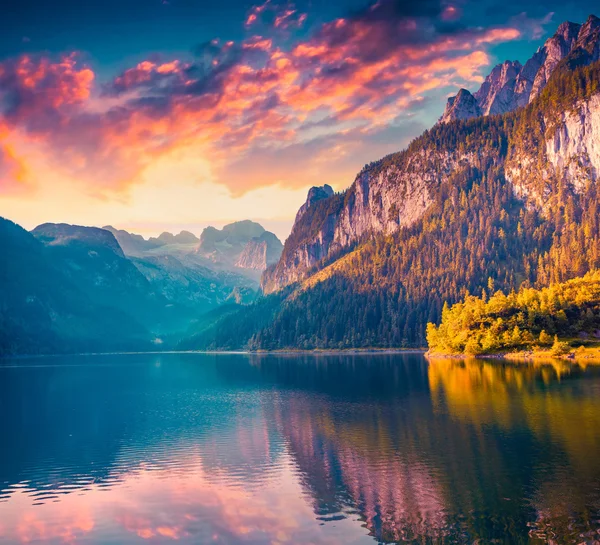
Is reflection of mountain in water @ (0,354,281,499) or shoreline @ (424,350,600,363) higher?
reflection of mountain in water @ (0,354,281,499)

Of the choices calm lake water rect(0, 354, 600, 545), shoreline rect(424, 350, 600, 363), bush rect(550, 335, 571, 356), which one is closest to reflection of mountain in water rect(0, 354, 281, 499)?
calm lake water rect(0, 354, 600, 545)

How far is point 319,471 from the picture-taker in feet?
168

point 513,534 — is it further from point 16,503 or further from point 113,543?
point 16,503

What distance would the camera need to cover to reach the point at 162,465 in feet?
188

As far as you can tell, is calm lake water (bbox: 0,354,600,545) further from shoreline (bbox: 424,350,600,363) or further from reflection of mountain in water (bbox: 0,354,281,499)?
shoreline (bbox: 424,350,600,363)

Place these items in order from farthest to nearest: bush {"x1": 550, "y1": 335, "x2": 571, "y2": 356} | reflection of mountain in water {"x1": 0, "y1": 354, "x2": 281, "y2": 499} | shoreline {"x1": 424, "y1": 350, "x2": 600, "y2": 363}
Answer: bush {"x1": 550, "y1": 335, "x2": 571, "y2": 356}
shoreline {"x1": 424, "y1": 350, "x2": 600, "y2": 363}
reflection of mountain in water {"x1": 0, "y1": 354, "x2": 281, "y2": 499}

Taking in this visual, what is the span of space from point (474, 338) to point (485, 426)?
443 feet

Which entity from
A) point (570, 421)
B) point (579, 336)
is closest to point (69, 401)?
point (570, 421)

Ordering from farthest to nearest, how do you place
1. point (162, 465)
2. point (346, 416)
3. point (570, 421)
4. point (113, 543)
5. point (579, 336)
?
point (579, 336), point (346, 416), point (570, 421), point (162, 465), point (113, 543)

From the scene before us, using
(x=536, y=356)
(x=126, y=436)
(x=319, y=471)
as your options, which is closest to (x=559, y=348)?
(x=536, y=356)

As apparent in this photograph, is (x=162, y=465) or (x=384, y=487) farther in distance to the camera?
(x=162, y=465)

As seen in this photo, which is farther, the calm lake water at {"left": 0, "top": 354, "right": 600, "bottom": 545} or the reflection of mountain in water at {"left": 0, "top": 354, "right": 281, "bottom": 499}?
the reflection of mountain in water at {"left": 0, "top": 354, "right": 281, "bottom": 499}

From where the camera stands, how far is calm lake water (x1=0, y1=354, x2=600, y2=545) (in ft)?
122

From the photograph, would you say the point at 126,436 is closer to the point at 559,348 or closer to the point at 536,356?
the point at 559,348
